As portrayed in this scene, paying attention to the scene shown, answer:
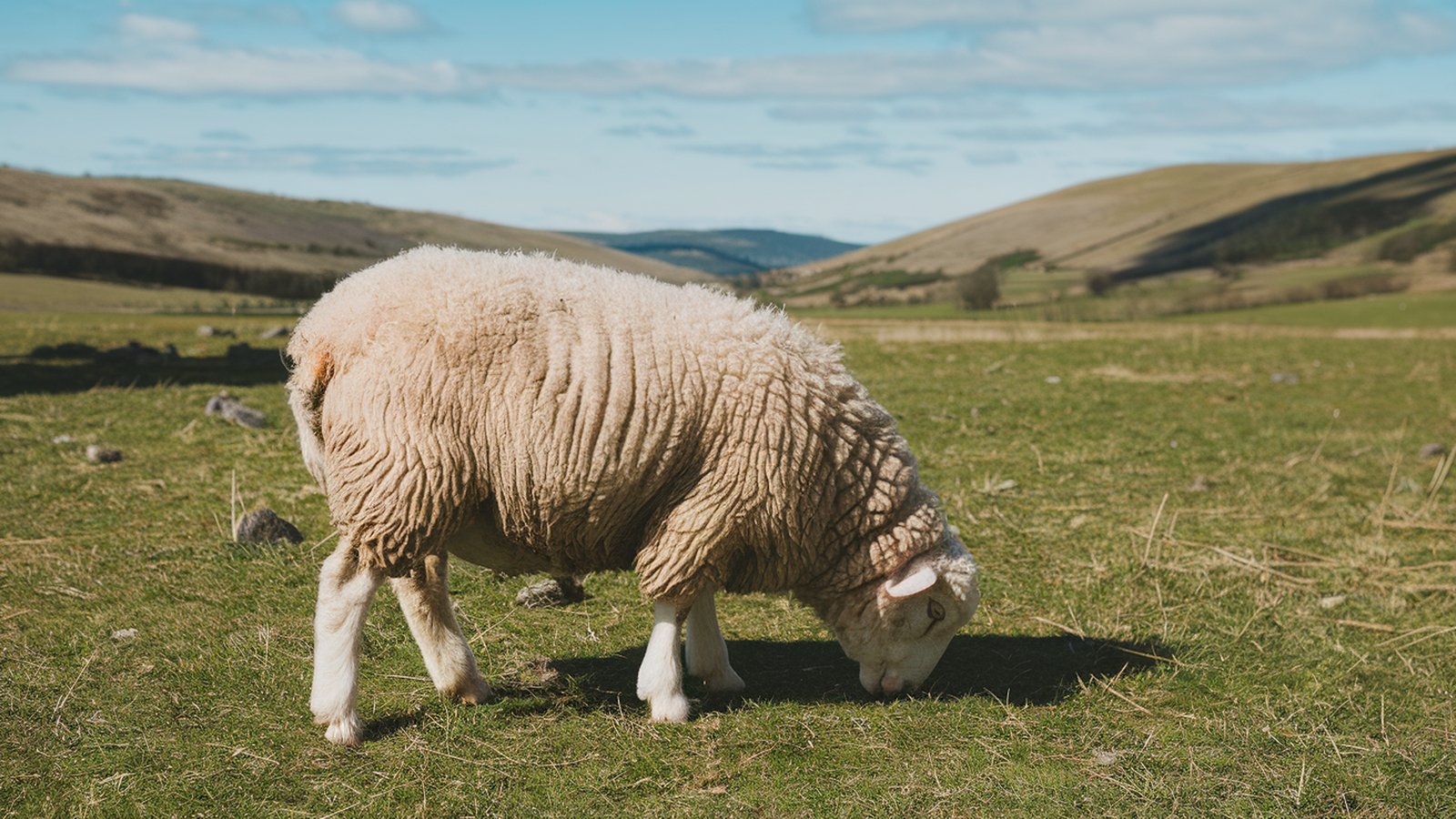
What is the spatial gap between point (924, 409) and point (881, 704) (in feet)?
38.0

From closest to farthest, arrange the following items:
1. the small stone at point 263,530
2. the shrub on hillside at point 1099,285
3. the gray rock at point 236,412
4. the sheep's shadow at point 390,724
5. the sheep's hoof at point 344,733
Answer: the sheep's hoof at point 344,733 < the sheep's shadow at point 390,724 < the small stone at point 263,530 < the gray rock at point 236,412 < the shrub on hillside at point 1099,285

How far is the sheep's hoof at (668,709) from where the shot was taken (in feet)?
22.2

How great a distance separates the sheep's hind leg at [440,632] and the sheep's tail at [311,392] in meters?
0.91

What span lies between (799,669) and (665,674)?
1.53 metres

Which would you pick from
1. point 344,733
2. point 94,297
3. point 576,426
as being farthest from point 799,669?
point 94,297

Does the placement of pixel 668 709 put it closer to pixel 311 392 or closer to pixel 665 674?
pixel 665 674

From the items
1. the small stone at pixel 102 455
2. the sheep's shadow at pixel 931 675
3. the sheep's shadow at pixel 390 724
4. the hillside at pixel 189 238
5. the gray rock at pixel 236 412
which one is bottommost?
the sheep's shadow at pixel 931 675

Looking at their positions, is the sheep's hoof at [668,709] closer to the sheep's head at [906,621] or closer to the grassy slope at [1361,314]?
the sheep's head at [906,621]

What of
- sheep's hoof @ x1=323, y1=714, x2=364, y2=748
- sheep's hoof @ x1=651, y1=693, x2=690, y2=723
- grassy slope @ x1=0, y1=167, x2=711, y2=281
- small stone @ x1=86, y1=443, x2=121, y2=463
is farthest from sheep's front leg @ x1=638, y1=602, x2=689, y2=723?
grassy slope @ x1=0, y1=167, x2=711, y2=281

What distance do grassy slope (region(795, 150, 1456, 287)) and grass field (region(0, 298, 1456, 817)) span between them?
8802 cm

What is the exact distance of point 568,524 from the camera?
21.6 feet

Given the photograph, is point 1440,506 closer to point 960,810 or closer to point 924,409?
point 924,409

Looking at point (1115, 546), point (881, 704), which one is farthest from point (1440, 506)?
point (881, 704)

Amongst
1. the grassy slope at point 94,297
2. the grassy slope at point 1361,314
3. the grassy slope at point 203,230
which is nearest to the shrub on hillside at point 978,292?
the grassy slope at point 1361,314
